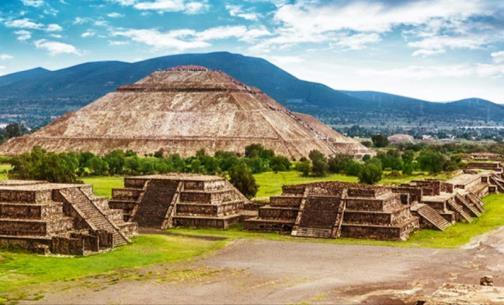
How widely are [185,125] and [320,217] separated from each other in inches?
4296

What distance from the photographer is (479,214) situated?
6525 centimetres

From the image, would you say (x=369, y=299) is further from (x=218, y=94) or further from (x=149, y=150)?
(x=218, y=94)

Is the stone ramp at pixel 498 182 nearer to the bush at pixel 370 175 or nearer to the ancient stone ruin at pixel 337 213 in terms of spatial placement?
the bush at pixel 370 175

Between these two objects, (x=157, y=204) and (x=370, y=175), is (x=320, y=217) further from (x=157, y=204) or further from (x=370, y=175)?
(x=370, y=175)

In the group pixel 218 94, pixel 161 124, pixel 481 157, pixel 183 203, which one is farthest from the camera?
pixel 218 94

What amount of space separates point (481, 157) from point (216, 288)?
10308 centimetres

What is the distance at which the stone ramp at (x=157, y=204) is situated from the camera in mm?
55125

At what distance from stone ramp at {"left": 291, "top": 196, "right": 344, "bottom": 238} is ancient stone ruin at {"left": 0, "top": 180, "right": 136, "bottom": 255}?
10827 mm

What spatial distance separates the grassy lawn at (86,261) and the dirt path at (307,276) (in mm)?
1726

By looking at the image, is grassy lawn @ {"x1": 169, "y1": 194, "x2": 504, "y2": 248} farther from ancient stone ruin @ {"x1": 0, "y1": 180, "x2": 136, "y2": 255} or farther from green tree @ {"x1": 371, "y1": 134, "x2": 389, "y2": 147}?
green tree @ {"x1": 371, "y1": 134, "x2": 389, "y2": 147}

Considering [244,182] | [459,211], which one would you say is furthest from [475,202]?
[244,182]

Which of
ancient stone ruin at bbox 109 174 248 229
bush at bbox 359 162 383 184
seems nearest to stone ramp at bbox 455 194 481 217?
bush at bbox 359 162 383 184

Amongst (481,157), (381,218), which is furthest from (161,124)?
(381,218)

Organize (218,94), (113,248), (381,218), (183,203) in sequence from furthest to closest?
(218,94) < (183,203) < (381,218) < (113,248)
